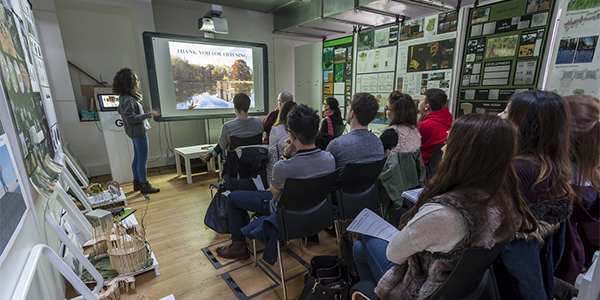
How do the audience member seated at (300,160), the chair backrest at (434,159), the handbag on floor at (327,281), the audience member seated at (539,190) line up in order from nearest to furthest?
1. the audience member seated at (539,190)
2. the handbag on floor at (327,281)
3. the audience member seated at (300,160)
4. the chair backrest at (434,159)

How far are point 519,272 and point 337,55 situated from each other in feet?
14.1

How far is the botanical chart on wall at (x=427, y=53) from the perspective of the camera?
315 centimetres

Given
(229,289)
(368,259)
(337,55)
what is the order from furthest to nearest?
(337,55)
(229,289)
(368,259)

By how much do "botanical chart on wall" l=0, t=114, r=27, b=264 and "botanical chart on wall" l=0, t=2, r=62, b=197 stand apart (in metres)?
0.28

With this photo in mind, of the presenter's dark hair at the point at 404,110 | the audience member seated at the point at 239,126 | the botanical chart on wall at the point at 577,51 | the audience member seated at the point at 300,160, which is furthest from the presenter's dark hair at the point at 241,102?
the botanical chart on wall at the point at 577,51

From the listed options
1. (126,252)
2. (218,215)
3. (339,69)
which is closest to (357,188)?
(218,215)

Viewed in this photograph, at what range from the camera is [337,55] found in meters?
4.71

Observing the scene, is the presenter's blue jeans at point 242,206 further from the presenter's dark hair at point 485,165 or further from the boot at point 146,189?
the boot at point 146,189

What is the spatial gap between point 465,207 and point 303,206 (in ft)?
3.17

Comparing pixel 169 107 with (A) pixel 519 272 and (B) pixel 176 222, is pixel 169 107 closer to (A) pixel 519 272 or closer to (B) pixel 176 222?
(B) pixel 176 222

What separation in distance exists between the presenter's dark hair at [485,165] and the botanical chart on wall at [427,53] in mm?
2640

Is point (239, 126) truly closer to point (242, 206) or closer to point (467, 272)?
point (242, 206)

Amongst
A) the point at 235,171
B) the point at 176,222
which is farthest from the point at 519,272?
the point at 176,222

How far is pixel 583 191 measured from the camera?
4.13 ft
